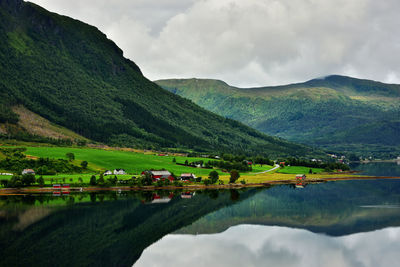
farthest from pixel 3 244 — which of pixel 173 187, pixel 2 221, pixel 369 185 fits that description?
pixel 369 185

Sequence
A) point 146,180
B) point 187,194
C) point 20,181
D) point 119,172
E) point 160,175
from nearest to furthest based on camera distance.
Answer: point 20,181 < point 187,194 < point 146,180 < point 160,175 < point 119,172

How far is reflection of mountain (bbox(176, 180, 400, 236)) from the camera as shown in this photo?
9069 cm

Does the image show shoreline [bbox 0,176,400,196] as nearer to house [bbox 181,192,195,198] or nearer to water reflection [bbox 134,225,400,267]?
house [bbox 181,192,195,198]

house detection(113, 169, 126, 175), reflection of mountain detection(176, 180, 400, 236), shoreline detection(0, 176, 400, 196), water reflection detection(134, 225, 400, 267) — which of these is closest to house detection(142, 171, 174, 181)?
shoreline detection(0, 176, 400, 196)

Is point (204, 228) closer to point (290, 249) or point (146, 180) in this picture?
point (290, 249)

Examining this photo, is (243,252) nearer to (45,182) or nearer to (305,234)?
(305,234)

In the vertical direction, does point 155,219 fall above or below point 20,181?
below

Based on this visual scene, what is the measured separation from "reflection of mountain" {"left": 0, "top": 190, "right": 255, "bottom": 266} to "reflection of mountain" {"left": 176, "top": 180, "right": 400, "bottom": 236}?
22.7 ft

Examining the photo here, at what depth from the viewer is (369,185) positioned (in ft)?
553

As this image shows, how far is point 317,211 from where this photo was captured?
111062 mm

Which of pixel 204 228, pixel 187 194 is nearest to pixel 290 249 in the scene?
pixel 204 228

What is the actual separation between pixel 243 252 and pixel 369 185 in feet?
388

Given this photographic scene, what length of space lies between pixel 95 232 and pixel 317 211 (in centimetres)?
6155

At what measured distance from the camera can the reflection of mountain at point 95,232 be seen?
6019 cm
